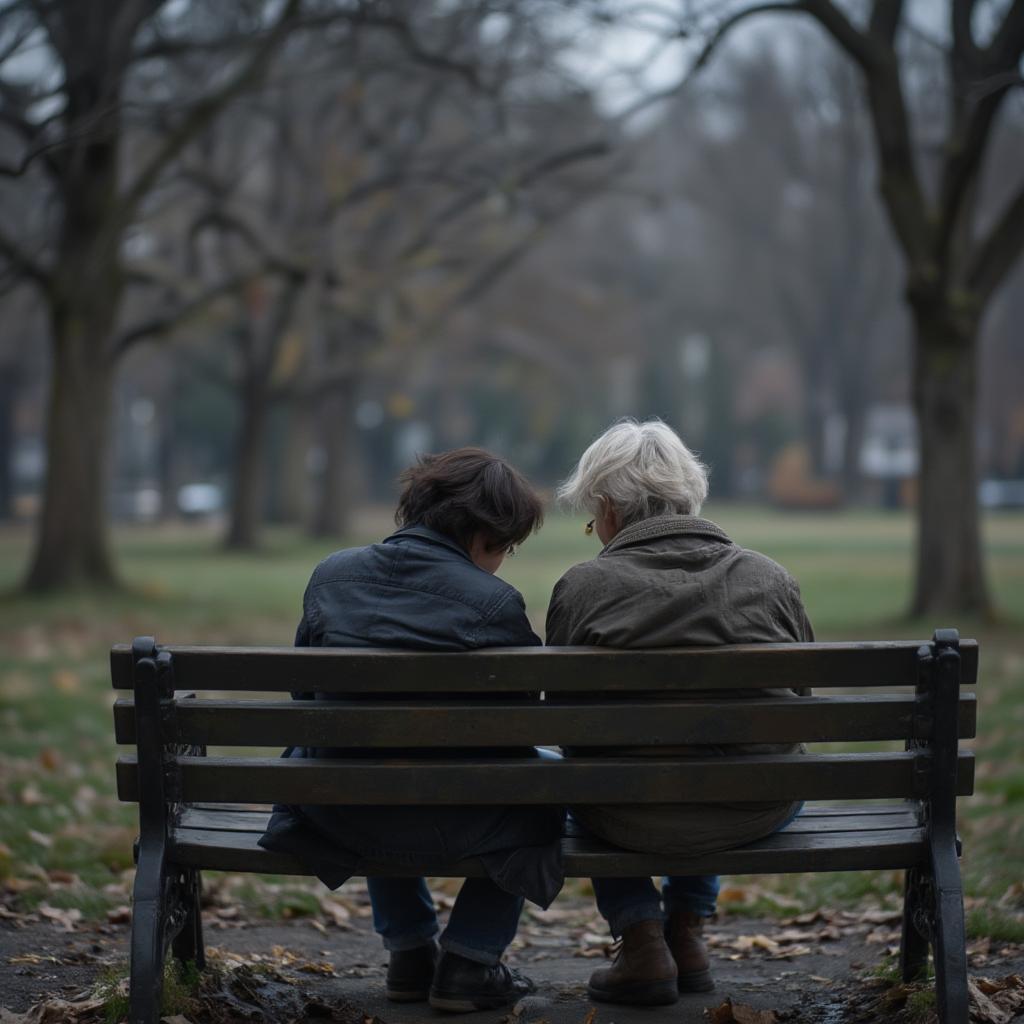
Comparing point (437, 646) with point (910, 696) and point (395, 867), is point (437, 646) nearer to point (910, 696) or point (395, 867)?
point (395, 867)

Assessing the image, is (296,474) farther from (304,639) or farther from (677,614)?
(677,614)

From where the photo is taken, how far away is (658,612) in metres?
3.48

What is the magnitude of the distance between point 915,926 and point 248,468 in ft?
86.9

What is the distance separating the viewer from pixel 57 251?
1681cm

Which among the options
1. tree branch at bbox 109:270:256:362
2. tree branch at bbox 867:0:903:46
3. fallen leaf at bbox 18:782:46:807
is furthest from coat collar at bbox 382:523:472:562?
tree branch at bbox 109:270:256:362

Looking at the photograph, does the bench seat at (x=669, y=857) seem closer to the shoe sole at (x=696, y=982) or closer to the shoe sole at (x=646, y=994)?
the shoe sole at (x=646, y=994)

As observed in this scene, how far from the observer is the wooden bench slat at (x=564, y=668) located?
3.34m

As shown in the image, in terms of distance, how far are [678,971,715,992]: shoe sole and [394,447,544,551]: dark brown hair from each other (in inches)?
48.6

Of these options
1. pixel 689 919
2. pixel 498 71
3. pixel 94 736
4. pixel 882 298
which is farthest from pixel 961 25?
pixel 882 298

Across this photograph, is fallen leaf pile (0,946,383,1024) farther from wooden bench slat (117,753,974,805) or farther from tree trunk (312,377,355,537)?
tree trunk (312,377,355,537)

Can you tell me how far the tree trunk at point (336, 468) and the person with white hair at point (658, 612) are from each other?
29.7 m

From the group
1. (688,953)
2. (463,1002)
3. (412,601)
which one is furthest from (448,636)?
(688,953)

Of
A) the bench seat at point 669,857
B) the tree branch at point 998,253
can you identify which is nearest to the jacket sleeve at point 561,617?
the bench seat at point 669,857

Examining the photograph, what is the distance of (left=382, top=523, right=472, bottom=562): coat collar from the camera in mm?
3646
